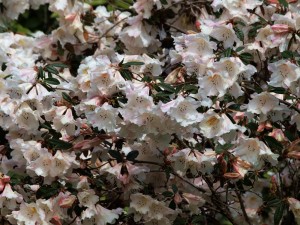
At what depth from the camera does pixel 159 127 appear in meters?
2.32

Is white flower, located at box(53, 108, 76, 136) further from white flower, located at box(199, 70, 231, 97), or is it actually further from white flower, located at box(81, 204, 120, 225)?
white flower, located at box(199, 70, 231, 97)

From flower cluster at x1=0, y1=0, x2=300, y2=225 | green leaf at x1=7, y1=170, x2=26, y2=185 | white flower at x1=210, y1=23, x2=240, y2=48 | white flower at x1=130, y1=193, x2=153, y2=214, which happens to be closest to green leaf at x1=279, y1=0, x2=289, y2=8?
flower cluster at x1=0, y1=0, x2=300, y2=225

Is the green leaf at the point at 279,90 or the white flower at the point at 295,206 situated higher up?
the green leaf at the point at 279,90

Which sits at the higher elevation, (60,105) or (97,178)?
(60,105)

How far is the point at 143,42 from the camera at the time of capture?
122 inches

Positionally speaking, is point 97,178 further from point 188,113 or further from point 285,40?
point 285,40

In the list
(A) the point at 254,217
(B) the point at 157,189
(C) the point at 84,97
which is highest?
(C) the point at 84,97

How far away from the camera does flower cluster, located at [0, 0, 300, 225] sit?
2346 millimetres

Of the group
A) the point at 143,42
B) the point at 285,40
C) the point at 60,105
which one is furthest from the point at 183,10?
the point at 60,105

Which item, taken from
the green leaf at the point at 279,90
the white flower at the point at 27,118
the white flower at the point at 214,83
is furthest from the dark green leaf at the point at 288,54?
the white flower at the point at 27,118

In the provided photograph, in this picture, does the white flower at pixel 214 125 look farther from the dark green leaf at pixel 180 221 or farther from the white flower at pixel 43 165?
the white flower at pixel 43 165

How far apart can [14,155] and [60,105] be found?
1.08ft

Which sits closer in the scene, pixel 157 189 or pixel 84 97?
pixel 84 97

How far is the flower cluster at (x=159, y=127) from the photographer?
7.70ft
